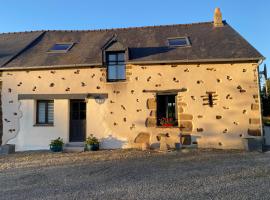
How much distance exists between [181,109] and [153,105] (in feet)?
3.67

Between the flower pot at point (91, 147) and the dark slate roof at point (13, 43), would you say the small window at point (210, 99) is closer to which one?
the flower pot at point (91, 147)

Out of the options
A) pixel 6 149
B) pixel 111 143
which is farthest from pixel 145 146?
pixel 6 149

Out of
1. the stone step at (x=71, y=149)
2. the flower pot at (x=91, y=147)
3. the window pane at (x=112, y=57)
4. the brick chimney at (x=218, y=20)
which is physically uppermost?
the brick chimney at (x=218, y=20)

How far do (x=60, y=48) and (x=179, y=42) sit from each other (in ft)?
18.6

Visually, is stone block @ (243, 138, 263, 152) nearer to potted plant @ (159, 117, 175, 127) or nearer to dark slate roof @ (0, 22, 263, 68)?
potted plant @ (159, 117, 175, 127)

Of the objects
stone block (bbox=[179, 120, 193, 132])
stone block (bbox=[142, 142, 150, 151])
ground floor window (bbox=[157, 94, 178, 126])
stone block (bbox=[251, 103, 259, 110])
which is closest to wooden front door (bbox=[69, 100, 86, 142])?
stone block (bbox=[142, 142, 150, 151])

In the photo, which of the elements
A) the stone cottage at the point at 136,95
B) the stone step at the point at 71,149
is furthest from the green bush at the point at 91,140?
the stone step at the point at 71,149

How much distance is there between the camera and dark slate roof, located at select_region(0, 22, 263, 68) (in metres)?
9.28

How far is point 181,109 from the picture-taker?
9086 millimetres

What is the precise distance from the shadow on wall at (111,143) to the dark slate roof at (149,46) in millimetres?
3120

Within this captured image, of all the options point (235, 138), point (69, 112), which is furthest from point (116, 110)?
point (235, 138)

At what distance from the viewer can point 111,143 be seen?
927 cm

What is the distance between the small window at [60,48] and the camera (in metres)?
10.7

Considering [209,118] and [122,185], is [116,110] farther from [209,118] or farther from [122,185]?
[122,185]
